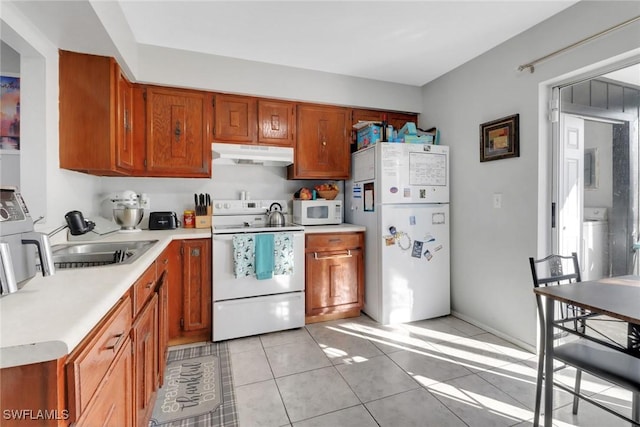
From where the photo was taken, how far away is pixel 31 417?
0.61 m

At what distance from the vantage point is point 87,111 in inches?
76.1

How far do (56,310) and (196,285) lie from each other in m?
1.72

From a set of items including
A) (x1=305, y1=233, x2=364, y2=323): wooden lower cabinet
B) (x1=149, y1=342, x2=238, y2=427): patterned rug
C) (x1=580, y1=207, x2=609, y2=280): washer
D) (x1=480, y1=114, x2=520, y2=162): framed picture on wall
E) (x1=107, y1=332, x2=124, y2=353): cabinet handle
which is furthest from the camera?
(x1=305, y1=233, x2=364, y2=323): wooden lower cabinet

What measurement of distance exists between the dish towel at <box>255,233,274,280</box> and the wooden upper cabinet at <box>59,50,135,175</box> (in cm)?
118

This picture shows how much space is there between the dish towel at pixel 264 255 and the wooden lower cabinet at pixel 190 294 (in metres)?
0.40

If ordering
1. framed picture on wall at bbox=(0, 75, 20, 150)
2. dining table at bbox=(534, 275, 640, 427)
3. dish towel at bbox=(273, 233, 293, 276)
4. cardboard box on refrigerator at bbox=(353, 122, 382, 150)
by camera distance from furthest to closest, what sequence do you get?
1. cardboard box on refrigerator at bbox=(353, 122, 382, 150)
2. dish towel at bbox=(273, 233, 293, 276)
3. framed picture on wall at bbox=(0, 75, 20, 150)
4. dining table at bbox=(534, 275, 640, 427)

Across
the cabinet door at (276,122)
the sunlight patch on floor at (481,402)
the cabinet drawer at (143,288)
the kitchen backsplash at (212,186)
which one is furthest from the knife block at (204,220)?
the sunlight patch on floor at (481,402)

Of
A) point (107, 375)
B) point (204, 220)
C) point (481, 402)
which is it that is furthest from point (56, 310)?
point (204, 220)

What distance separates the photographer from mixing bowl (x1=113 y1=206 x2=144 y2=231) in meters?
2.44

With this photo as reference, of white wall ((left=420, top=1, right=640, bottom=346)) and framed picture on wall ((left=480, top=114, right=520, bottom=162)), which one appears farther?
framed picture on wall ((left=480, top=114, right=520, bottom=162))

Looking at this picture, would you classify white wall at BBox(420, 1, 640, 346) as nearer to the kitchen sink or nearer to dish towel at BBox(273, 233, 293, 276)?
dish towel at BBox(273, 233, 293, 276)

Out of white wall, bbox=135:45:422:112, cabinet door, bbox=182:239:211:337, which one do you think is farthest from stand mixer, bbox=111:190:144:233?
white wall, bbox=135:45:422:112

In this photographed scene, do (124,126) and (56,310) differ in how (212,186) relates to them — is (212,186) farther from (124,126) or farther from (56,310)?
(56,310)

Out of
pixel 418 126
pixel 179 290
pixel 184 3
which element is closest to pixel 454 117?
pixel 418 126
